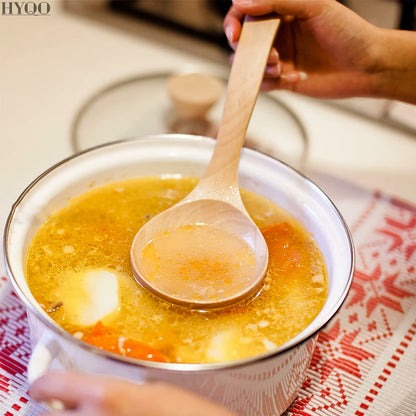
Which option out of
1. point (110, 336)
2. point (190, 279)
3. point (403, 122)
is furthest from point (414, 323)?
point (403, 122)

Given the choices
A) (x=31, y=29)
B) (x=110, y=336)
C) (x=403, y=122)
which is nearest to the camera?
(x=110, y=336)

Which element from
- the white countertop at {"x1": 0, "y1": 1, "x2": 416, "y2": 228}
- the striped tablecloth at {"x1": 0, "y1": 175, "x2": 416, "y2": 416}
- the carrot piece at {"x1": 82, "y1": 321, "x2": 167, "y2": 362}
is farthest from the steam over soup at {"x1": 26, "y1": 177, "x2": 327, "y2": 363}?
the white countertop at {"x1": 0, "y1": 1, "x2": 416, "y2": 228}

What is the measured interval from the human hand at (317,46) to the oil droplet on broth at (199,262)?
17.0 inches

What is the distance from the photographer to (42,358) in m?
0.64

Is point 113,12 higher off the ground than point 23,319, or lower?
higher

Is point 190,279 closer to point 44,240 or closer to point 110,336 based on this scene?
point 110,336

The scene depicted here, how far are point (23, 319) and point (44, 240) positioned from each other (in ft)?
0.48

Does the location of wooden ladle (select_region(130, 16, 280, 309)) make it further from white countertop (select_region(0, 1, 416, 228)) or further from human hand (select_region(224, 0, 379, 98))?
white countertop (select_region(0, 1, 416, 228))

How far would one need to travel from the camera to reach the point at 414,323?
0.95m

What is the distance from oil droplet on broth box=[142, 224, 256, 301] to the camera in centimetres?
81

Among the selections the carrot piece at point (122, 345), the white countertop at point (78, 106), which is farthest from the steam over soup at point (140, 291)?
the white countertop at point (78, 106)

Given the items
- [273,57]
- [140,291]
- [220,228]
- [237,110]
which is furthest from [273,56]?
[140,291]

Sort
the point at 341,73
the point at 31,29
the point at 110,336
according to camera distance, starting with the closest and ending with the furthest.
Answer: the point at 110,336, the point at 341,73, the point at 31,29

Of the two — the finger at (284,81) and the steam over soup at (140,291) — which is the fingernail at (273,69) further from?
the steam over soup at (140,291)
